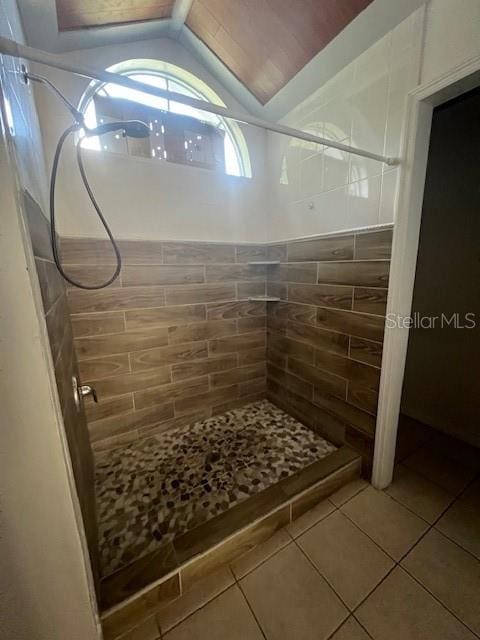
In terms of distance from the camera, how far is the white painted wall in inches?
16.2

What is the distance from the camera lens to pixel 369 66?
1.14 metres

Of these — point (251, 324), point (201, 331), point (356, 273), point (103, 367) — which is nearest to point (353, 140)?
point (356, 273)

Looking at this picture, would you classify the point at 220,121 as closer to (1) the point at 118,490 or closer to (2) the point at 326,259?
(2) the point at 326,259

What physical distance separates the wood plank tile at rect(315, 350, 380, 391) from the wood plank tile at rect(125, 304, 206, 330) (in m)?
0.86

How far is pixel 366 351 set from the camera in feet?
4.30

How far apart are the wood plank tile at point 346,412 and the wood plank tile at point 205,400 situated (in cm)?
67

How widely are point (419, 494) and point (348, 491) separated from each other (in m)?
0.37

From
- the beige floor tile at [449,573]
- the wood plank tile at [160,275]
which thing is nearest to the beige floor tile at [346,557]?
the beige floor tile at [449,573]

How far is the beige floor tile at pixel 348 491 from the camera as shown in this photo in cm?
129

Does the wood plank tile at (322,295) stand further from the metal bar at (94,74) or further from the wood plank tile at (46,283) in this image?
the wood plank tile at (46,283)

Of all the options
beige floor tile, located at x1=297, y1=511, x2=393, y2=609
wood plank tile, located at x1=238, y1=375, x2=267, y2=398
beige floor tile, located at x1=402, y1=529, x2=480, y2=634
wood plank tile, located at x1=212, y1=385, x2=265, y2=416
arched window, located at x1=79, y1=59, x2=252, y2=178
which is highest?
arched window, located at x1=79, y1=59, x2=252, y2=178

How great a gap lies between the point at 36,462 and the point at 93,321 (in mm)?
1112

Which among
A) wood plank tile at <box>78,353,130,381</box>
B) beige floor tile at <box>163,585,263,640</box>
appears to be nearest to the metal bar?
wood plank tile at <box>78,353,130,381</box>

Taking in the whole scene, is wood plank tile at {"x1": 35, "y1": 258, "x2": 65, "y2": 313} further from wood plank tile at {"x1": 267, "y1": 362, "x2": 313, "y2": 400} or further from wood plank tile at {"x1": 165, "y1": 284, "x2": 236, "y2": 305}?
wood plank tile at {"x1": 267, "y1": 362, "x2": 313, "y2": 400}
